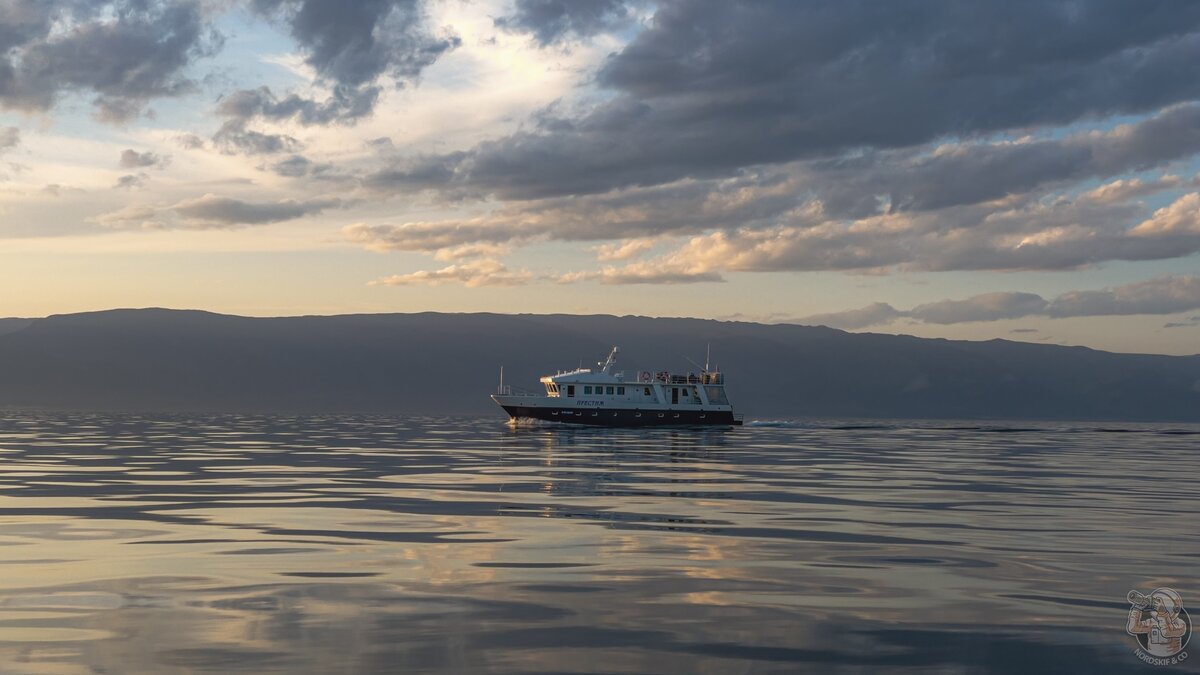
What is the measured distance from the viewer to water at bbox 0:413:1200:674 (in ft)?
47.9

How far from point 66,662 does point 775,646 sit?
26.9ft

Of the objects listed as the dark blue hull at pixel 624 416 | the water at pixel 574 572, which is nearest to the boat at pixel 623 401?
the dark blue hull at pixel 624 416

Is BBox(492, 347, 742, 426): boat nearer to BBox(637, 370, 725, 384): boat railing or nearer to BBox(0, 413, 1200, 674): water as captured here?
BBox(637, 370, 725, 384): boat railing

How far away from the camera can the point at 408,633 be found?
15500mm

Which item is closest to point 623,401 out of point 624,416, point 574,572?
point 624,416

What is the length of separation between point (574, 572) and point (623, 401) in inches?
3763

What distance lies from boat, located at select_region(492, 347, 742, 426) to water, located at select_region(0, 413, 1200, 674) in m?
69.6

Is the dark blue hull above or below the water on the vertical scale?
below
